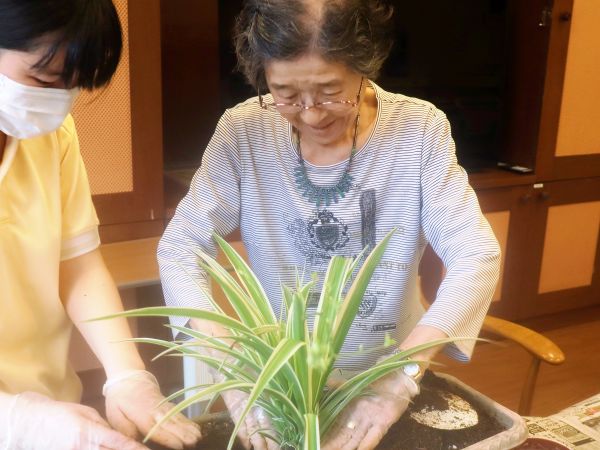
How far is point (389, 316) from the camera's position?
1.23 m

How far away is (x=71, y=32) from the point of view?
2.66ft

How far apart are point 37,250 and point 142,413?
10.5 inches

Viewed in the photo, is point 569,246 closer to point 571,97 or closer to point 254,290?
point 571,97

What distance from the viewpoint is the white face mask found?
89cm

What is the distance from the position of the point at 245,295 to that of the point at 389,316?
398 millimetres

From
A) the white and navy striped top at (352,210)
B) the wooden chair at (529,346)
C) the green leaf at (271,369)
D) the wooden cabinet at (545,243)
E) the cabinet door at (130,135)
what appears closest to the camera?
the green leaf at (271,369)

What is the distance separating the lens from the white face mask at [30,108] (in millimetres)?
888

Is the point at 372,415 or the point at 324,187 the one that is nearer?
the point at 372,415

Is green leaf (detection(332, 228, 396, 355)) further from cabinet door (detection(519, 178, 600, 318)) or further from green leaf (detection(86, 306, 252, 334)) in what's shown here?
cabinet door (detection(519, 178, 600, 318))

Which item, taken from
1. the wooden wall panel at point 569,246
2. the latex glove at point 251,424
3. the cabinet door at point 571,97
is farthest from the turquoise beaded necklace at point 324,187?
the wooden wall panel at point 569,246

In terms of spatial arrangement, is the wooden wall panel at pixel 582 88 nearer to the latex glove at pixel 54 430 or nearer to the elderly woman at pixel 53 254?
the elderly woman at pixel 53 254

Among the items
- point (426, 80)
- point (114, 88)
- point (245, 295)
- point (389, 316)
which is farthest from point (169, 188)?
point (245, 295)

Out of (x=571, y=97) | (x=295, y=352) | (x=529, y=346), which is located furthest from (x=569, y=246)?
(x=295, y=352)

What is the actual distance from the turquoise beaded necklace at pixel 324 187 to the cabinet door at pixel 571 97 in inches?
78.2
